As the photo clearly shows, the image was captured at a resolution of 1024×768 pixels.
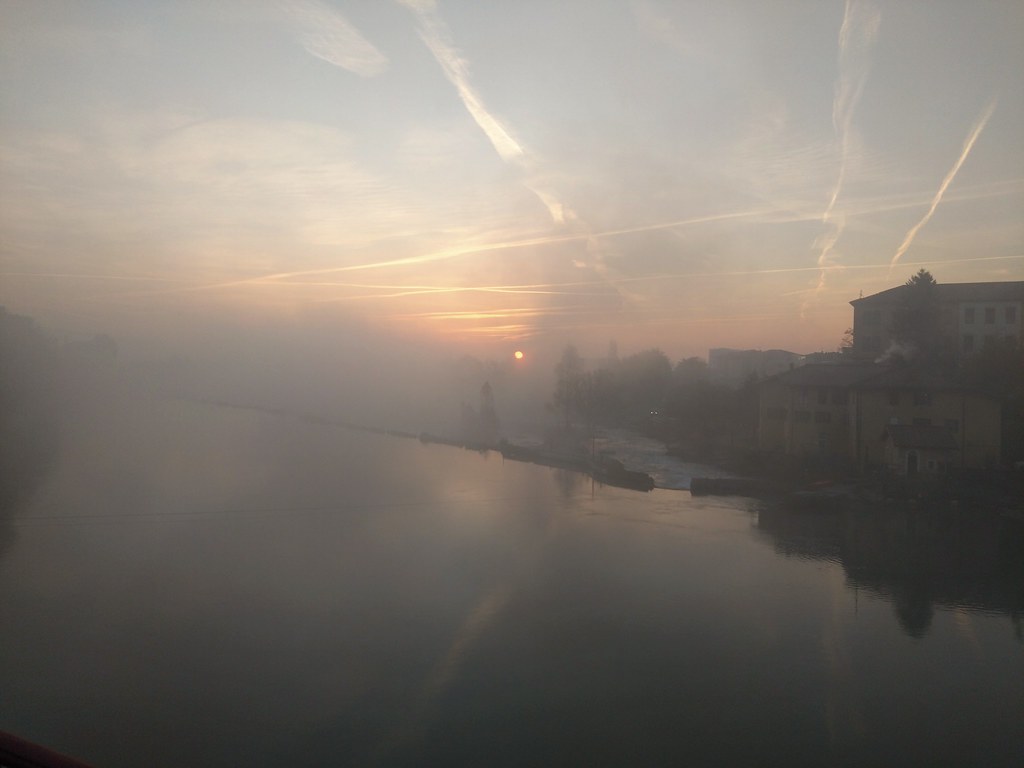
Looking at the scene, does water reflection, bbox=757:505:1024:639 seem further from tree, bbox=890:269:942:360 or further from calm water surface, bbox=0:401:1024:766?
tree, bbox=890:269:942:360

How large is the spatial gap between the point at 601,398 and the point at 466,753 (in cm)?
1816

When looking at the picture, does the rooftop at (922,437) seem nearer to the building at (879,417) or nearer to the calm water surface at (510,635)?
the building at (879,417)

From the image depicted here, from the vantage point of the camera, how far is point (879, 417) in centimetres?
1129

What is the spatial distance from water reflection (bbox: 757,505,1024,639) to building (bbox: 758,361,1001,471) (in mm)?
1260

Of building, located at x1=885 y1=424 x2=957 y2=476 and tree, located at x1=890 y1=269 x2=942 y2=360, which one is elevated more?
tree, located at x1=890 y1=269 x2=942 y2=360

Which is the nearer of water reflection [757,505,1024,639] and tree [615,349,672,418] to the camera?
water reflection [757,505,1024,639]

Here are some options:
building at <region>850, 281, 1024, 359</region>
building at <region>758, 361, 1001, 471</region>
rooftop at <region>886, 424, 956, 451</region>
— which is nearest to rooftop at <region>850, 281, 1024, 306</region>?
building at <region>850, 281, 1024, 359</region>

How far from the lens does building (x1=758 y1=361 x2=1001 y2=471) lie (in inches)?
414

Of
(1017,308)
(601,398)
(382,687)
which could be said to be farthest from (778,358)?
(382,687)

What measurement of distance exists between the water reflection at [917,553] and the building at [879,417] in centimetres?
126

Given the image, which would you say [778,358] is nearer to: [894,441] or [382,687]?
[894,441]

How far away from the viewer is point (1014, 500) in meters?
9.85

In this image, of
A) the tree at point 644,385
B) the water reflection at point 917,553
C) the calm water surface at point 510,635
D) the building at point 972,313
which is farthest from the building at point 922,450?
the tree at point 644,385

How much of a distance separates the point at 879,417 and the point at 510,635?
8290 millimetres
